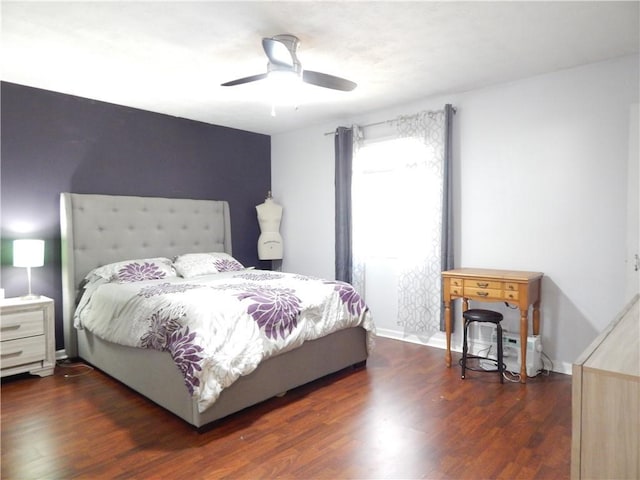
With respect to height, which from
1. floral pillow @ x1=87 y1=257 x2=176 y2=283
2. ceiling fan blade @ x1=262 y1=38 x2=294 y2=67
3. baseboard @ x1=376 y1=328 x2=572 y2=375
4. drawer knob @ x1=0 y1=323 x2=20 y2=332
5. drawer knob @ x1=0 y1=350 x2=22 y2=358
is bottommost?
baseboard @ x1=376 y1=328 x2=572 y2=375

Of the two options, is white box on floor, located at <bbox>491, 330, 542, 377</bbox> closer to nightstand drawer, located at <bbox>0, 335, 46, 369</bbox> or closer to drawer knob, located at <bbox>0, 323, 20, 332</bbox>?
nightstand drawer, located at <bbox>0, 335, 46, 369</bbox>

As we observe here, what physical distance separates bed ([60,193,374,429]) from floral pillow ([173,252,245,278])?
17cm

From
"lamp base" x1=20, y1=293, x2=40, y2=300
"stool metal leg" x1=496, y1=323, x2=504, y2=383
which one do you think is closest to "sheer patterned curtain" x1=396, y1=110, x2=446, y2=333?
"stool metal leg" x1=496, y1=323, x2=504, y2=383

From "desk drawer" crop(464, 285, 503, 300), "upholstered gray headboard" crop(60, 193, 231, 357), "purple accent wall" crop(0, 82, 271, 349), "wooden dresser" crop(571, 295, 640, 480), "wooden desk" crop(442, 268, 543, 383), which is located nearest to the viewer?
"wooden dresser" crop(571, 295, 640, 480)

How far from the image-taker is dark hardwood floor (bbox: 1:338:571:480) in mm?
2006

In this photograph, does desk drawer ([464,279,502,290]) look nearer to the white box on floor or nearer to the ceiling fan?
the white box on floor

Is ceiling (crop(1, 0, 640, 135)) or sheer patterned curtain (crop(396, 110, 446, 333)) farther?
sheer patterned curtain (crop(396, 110, 446, 333))

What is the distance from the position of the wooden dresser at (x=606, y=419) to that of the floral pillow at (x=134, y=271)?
322 centimetres

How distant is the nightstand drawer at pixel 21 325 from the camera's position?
3059 millimetres

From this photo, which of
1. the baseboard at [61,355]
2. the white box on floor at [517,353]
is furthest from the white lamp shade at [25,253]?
the white box on floor at [517,353]

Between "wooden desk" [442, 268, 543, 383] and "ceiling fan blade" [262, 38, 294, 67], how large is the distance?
2.07m

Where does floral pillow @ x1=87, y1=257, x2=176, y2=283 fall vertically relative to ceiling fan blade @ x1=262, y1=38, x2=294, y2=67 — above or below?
below

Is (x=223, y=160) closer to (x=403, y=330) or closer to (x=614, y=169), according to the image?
(x=403, y=330)

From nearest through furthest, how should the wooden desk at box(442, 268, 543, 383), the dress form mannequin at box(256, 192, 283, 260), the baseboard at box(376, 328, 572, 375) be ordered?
the wooden desk at box(442, 268, 543, 383), the baseboard at box(376, 328, 572, 375), the dress form mannequin at box(256, 192, 283, 260)
